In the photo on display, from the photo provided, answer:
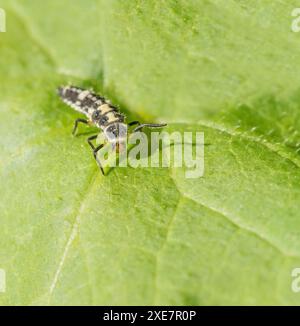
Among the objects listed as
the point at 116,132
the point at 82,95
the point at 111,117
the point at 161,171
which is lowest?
the point at 161,171

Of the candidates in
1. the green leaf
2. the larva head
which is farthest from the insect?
the green leaf

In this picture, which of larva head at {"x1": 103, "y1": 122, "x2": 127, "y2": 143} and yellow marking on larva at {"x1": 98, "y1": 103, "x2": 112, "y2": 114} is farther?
yellow marking on larva at {"x1": 98, "y1": 103, "x2": 112, "y2": 114}

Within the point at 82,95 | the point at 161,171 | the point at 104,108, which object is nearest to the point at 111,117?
the point at 104,108

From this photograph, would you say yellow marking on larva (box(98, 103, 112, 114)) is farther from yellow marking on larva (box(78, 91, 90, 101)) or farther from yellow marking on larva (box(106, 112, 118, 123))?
yellow marking on larva (box(78, 91, 90, 101))

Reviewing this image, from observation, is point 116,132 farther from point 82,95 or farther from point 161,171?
point 161,171
